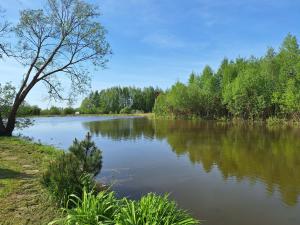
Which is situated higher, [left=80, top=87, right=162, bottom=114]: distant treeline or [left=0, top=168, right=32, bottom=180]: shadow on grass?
[left=80, top=87, right=162, bottom=114]: distant treeline

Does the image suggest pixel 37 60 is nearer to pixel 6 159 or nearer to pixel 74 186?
pixel 6 159

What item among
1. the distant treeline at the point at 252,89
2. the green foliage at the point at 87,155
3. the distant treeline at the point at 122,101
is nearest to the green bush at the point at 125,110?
the distant treeline at the point at 122,101

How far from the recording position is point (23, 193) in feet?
28.5

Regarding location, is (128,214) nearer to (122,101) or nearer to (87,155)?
(87,155)

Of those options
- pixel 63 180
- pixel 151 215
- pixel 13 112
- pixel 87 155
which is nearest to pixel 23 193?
pixel 63 180

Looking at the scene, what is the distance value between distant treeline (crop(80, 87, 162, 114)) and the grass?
421ft

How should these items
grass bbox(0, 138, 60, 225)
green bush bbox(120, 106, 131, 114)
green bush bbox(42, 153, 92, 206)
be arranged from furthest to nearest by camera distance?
1. green bush bbox(120, 106, 131, 114)
2. green bush bbox(42, 153, 92, 206)
3. grass bbox(0, 138, 60, 225)

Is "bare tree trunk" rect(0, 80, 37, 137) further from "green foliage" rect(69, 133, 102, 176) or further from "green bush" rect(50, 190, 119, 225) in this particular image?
"green bush" rect(50, 190, 119, 225)

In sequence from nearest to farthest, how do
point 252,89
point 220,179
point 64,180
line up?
point 64,180 < point 220,179 < point 252,89

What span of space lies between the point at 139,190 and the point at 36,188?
171 inches

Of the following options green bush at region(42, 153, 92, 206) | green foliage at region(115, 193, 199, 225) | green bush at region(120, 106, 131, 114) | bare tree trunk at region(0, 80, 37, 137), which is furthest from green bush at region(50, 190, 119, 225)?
green bush at region(120, 106, 131, 114)

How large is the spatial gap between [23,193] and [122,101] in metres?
145

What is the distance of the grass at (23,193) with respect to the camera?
693 cm

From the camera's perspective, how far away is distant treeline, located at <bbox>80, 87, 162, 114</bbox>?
5738 inches
